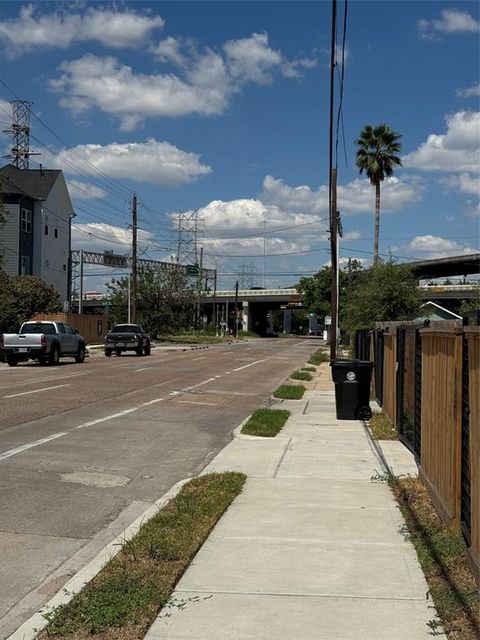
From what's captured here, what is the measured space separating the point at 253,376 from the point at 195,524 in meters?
21.2

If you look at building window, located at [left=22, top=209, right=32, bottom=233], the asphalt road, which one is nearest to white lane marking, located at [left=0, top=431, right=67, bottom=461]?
the asphalt road

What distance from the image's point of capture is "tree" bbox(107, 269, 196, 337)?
69.2m

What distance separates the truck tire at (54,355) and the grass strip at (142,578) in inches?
963

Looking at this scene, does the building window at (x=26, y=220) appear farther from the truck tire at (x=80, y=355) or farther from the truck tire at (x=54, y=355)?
the truck tire at (x=54, y=355)

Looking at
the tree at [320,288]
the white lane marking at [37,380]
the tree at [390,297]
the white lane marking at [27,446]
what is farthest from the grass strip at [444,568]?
the tree at [320,288]

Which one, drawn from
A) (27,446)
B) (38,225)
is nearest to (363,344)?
(27,446)

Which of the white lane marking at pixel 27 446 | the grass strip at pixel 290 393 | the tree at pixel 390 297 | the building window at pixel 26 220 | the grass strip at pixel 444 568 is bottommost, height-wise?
the grass strip at pixel 290 393

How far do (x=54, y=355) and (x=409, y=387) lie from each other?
22.9 meters

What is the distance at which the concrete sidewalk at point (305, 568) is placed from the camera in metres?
4.36

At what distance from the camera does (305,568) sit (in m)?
5.40

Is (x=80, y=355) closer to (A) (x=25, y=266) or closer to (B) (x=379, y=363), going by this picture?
(B) (x=379, y=363)

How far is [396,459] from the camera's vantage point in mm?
10141

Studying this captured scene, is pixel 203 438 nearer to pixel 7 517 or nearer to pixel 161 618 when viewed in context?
pixel 7 517

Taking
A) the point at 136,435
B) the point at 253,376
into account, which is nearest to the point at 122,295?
the point at 253,376
